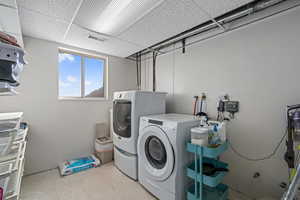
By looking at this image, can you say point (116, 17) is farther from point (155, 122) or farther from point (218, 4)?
point (155, 122)

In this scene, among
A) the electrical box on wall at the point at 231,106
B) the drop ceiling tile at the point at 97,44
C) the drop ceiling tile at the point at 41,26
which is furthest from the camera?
the drop ceiling tile at the point at 97,44

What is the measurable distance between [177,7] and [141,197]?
7.64 feet

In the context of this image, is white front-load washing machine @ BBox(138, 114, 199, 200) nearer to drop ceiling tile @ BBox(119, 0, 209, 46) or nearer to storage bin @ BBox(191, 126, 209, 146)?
storage bin @ BBox(191, 126, 209, 146)

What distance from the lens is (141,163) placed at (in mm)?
1818

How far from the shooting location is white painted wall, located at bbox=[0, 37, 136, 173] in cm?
205

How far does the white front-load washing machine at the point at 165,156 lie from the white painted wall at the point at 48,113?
1.46m

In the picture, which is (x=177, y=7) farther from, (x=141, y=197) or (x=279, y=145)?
(x=141, y=197)

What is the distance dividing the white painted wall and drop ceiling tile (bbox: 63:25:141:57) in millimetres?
389

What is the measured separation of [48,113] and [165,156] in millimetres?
2129

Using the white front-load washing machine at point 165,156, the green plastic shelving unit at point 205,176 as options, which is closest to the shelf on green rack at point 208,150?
the green plastic shelving unit at point 205,176

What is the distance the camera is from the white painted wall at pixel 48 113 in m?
2.05

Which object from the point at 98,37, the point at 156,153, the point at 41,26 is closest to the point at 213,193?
the point at 156,153

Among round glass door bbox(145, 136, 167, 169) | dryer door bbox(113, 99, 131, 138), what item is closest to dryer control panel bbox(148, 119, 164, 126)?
round glass door bbox(145, 136, 167, 169)

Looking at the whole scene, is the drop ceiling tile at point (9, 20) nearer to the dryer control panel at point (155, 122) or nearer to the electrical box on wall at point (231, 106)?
the dryer control panel at point (155, 122)
